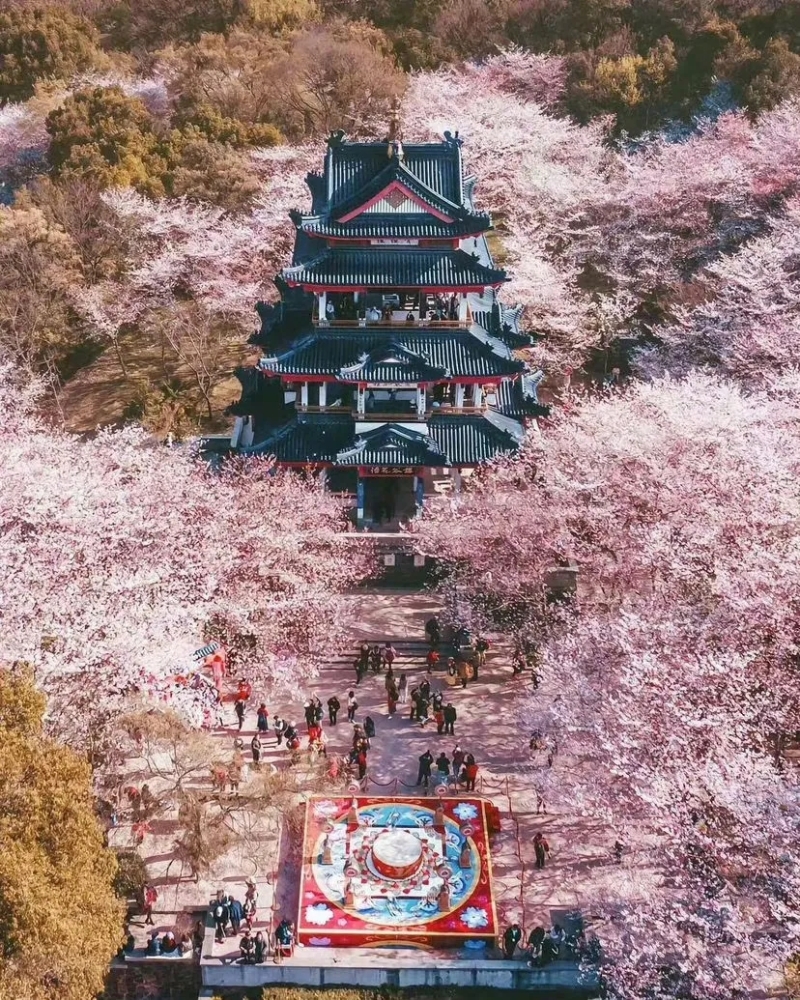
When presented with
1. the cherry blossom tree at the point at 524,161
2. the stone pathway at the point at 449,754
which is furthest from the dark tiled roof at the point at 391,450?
the cherry blossom tree at the point at 524,161

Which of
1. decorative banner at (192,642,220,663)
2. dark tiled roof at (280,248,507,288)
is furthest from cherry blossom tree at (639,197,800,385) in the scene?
decorative banner at (192,642,220,663)

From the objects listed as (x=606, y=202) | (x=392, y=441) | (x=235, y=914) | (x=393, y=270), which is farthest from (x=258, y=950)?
(x=606, y=202)

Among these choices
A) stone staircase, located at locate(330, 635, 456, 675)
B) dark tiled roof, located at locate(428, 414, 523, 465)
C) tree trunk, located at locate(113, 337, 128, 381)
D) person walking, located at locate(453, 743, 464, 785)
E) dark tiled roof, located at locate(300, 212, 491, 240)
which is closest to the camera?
person walking, located at locate(453, 743, 464, 785)

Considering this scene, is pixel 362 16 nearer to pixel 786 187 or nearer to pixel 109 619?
pixel 786 187

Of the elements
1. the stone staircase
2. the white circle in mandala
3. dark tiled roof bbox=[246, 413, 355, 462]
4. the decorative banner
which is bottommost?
the stone staircase

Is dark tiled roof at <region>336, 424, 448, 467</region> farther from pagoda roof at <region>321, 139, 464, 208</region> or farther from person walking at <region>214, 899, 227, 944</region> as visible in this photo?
person walking at <region>214, 899, 227, 944</region>

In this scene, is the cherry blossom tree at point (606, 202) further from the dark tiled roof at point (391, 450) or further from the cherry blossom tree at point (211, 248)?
the dark tiled roof at point (391, 450)

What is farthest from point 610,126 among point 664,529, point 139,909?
point 139,909

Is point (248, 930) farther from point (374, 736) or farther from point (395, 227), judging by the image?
point (395, 227)
